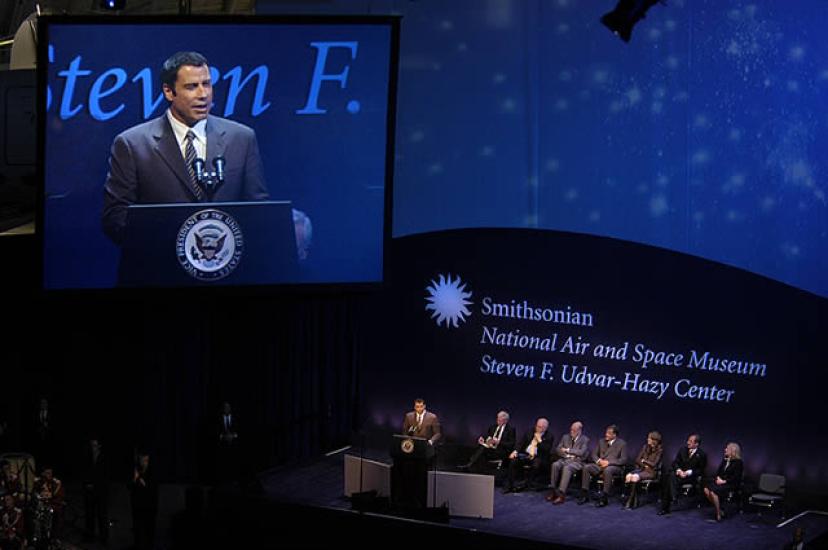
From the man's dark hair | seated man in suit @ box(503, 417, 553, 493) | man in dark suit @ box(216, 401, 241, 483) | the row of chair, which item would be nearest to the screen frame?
the man's dark hair

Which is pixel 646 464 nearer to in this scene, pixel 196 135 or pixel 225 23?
pixel 196 135

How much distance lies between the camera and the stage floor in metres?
11.0

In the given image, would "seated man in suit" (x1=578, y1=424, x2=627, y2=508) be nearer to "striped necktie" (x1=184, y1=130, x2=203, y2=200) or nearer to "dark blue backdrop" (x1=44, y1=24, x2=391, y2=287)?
"dark blue backdrop" (x1=44, y1=24, x2=391, y2=287)

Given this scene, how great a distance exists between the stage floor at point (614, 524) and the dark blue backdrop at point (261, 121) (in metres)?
2.19

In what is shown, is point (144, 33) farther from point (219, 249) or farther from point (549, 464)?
point (549, 464)

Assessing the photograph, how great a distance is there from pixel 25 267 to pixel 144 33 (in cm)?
343

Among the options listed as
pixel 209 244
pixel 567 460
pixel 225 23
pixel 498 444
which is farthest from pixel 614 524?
pixel 225 23

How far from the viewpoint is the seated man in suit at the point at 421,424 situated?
1273 centimetres

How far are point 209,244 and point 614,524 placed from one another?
4.01 metres

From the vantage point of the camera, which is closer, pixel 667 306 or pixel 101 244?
pixel 101 244

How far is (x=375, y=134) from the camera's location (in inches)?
463

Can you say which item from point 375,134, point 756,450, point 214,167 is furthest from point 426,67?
point 756,450

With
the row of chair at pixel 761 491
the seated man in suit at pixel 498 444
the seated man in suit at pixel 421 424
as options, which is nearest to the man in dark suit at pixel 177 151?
the seated man in suit at pixel 421 424

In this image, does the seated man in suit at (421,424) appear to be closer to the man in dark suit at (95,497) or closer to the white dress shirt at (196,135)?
the man in dark suit at (95,497)
